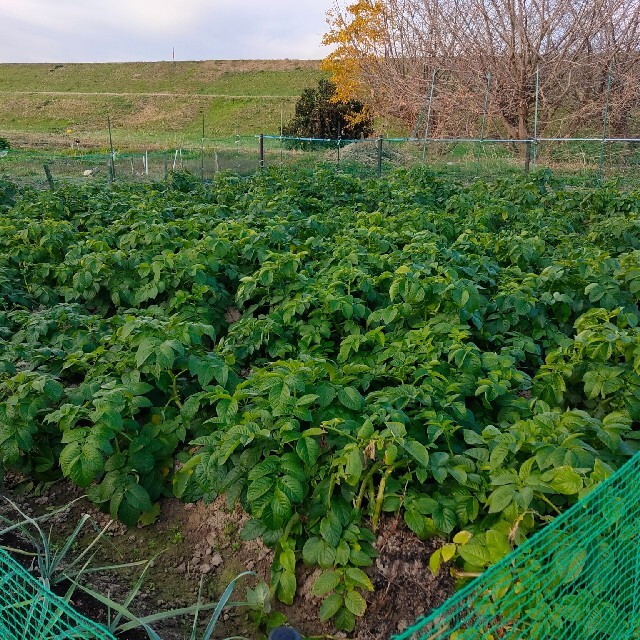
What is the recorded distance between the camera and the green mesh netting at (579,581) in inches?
70.8

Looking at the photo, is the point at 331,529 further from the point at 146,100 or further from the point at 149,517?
the point at 146,100

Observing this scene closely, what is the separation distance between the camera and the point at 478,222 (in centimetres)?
629

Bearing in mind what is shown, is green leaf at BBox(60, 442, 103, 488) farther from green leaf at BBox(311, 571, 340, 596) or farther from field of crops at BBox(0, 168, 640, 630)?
green leaf at BBox(311, 571, 340, 596)

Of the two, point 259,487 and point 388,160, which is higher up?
point 388,160

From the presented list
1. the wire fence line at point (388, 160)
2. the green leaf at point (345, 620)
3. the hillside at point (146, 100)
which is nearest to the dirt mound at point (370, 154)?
the wire fence line at point (388, 160)

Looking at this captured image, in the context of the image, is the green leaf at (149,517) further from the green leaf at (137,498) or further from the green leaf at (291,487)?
the green leaf at (291,487)

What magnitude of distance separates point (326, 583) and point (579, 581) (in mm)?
865

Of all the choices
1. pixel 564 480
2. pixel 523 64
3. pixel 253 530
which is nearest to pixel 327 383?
pixel 253 530

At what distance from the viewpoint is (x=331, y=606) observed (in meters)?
2.28

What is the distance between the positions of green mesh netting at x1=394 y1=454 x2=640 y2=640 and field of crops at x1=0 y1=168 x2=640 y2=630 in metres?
0.15

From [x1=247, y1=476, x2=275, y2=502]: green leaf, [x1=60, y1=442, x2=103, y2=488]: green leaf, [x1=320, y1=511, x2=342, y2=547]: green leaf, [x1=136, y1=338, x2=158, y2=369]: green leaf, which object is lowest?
[x1=320, y1=511, x2=342, y2=547]: green leaf

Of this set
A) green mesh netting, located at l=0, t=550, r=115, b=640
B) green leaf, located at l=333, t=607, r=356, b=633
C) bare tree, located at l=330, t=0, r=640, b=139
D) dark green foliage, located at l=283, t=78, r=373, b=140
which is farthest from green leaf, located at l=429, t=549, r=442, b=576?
dark green foliage, located at l=283, t=78, r=373, b=140

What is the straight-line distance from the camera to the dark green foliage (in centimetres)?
2258

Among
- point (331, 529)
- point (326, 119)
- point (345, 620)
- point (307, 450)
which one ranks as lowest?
point (345, 620)
